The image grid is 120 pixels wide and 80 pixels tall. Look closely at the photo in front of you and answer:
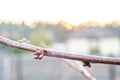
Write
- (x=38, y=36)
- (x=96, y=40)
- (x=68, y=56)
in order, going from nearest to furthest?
(x=68, y=56) → (x=38, y=36) → (x=96, y=40)

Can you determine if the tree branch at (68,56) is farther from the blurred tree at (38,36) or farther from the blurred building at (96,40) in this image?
the blurred building at (96,40)

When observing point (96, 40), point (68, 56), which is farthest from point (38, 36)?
point (96, 40)

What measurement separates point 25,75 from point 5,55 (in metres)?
1.40

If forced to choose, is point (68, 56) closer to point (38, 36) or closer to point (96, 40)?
point (38, 36)

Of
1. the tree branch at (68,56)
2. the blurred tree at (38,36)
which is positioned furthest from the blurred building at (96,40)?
the tree branch at (68,56)

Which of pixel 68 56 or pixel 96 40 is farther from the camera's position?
pixel 96 40

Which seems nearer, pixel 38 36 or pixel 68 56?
pixel 68 56

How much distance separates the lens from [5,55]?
240 inches

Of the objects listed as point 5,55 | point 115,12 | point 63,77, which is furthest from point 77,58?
point 5,55

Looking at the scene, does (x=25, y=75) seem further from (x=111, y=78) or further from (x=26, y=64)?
(x=111, y=78)

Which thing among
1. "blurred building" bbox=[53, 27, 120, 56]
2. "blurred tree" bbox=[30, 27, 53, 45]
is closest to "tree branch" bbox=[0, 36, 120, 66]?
"blurred tree" bbox=[30, 27, 53, 45]

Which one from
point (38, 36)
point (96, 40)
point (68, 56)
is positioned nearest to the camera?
point (68, 56)

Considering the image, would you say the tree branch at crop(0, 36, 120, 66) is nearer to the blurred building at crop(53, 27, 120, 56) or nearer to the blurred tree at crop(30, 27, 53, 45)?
the blurred tree at crop(30, 27, 53, 45)

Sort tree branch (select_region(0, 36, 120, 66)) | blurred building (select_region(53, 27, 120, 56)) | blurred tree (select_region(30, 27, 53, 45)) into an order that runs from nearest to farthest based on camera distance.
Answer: tree branch (select_region(0, 36, 120, 66)), blurred tree (select_region(30, 27, 53, 45)), blurred building (select_region(53, 27, 120, 56))
